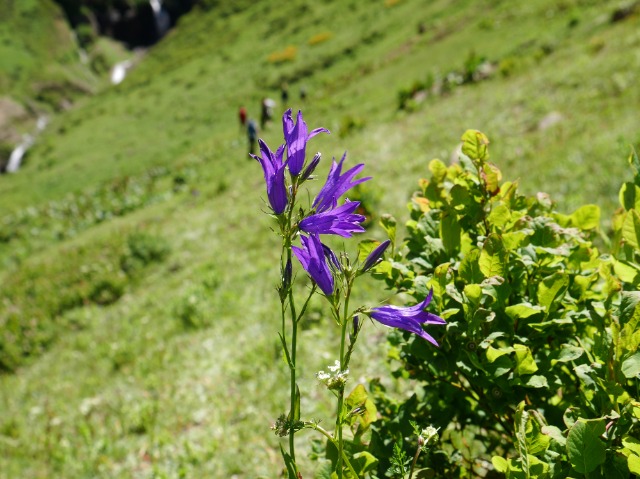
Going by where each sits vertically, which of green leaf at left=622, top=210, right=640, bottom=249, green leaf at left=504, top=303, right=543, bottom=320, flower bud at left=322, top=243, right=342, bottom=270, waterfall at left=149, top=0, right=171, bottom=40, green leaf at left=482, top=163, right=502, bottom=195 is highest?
waterfall at left=149, top=0, right=171, bottom=40

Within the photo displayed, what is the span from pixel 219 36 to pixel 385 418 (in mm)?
59541

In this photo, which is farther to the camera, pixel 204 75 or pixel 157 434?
pixel 204 75

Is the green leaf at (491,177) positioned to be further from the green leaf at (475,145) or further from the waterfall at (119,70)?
the waterfall at (119,70)

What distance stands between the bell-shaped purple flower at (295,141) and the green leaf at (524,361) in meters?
0.95

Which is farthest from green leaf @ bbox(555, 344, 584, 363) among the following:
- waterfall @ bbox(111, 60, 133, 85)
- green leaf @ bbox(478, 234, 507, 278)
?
waterfall @ bbox(111, 60, 133, 85)

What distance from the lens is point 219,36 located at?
Result: 55844 mm

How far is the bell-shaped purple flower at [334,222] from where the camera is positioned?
4.83ft

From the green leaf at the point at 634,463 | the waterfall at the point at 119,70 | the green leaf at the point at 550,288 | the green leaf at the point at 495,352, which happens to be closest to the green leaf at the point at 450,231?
the green leaf at the point at 550,288

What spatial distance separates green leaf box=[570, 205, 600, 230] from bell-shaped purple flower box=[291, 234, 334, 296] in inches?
53.8

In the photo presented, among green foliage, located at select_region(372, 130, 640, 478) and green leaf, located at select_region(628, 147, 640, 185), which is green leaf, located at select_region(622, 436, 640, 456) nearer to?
green foliage, located at select_region(372, 130, 640, 478)

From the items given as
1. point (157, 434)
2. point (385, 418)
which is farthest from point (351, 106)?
point (385, 418)

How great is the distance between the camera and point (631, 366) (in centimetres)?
153

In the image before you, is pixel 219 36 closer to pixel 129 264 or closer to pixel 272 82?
pixel 272 82

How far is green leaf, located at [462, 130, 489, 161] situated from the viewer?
81.3 inches
